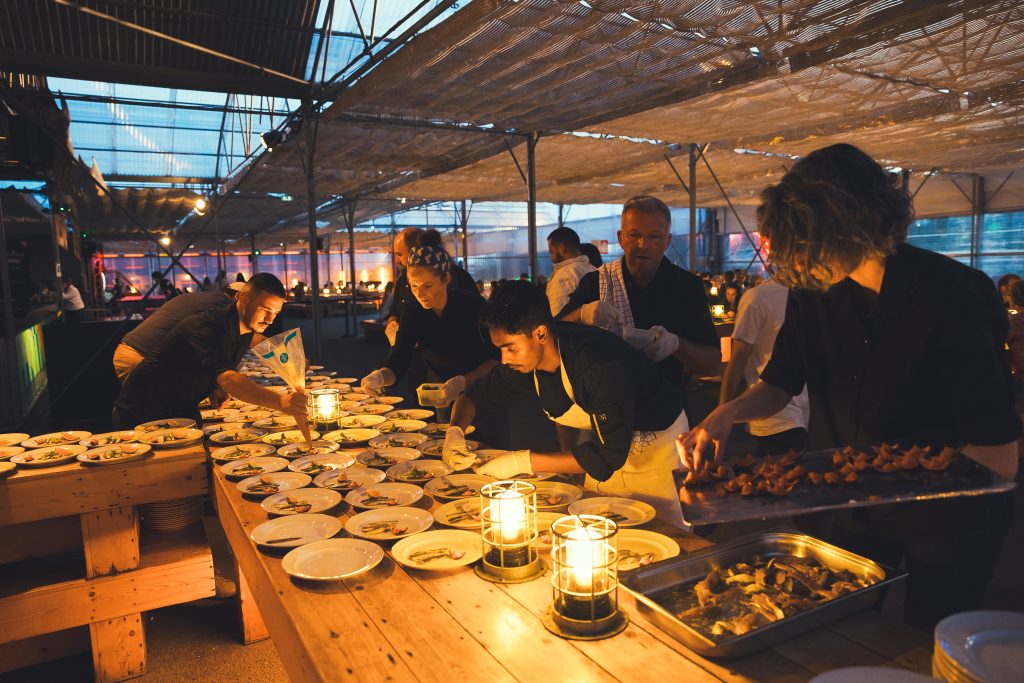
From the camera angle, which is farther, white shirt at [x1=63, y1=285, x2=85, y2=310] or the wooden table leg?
white shirt at [x1=63, y1=285, x2=85, y2=310]

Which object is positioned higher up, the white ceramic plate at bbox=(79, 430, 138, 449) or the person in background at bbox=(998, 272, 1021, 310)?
the person in background at bbox=(998, 272, 1021, 310)

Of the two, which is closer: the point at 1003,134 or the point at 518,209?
the point at 1003,134

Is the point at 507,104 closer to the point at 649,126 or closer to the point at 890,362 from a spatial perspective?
the point at 649,126

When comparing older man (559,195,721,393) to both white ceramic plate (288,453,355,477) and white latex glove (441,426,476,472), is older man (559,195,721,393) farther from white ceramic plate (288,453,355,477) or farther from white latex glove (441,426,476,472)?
white ceramic plate (288,453,355,477)

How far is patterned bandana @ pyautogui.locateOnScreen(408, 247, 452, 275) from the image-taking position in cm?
310

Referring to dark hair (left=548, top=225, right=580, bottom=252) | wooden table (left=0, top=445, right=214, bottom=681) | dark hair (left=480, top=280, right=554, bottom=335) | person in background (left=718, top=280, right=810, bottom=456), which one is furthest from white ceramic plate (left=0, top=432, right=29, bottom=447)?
person in background (left=718, top=280, right=810, bottom=456)

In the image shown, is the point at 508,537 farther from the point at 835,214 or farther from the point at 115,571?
the point at 115,571

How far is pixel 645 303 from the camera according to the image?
2725 millimetres

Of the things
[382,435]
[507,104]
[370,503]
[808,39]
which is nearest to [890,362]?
[370,503]

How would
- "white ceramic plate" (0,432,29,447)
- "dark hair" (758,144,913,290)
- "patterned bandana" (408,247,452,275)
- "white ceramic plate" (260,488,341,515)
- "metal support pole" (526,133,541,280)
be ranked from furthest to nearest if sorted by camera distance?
"metal support pole" (526,133,541,280)
"patterned bandana" (408,247,452,275)
"white ceramic plate" (0,432,29,447)
"white ceramic plate" (260,488,341,515)
"dark hair" (758,144,913,290)

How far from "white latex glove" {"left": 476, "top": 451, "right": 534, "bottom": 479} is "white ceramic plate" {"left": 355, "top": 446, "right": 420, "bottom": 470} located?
0.42 m

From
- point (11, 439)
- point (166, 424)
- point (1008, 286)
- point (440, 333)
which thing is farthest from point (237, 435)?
point (1008, 286)

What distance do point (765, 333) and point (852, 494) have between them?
212 cm

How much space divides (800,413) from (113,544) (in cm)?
312
